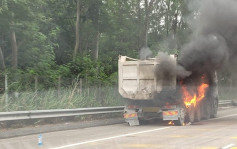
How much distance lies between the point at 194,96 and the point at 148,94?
287cm

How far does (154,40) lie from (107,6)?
7982 mm

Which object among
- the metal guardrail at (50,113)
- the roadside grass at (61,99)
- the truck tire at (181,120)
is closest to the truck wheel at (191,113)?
the truck tire at (181,120)

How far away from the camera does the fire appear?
1658 cm

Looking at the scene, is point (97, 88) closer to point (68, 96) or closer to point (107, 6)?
point (68, 96)

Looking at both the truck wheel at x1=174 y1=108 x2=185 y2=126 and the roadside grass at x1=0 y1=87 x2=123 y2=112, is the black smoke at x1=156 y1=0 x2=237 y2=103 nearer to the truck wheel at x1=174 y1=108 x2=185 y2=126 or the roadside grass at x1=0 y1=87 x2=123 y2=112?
the truck wheel at x1=174 y1=108 x2=185 y2=126

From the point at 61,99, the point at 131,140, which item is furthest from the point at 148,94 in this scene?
the point at 131,140

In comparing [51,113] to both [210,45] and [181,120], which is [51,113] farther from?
[210,45]

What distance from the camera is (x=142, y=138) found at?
1188 cm

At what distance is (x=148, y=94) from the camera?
51.3 feet

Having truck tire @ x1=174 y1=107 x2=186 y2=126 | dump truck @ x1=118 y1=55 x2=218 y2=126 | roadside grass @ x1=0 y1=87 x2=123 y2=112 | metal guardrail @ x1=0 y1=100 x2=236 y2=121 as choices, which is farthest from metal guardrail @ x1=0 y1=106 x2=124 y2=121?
truck tire @ x1=174 y1=107 x2=186 y2=126

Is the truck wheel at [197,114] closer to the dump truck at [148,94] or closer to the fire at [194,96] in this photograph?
the fire at [194,96]

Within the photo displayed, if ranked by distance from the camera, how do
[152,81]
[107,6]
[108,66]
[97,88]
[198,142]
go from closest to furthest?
[198,142] < [152,81] < [97,88] < [108,66] < [107,6]

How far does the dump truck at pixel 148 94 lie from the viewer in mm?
15703

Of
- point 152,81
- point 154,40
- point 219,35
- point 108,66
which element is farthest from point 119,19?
point 152,81
